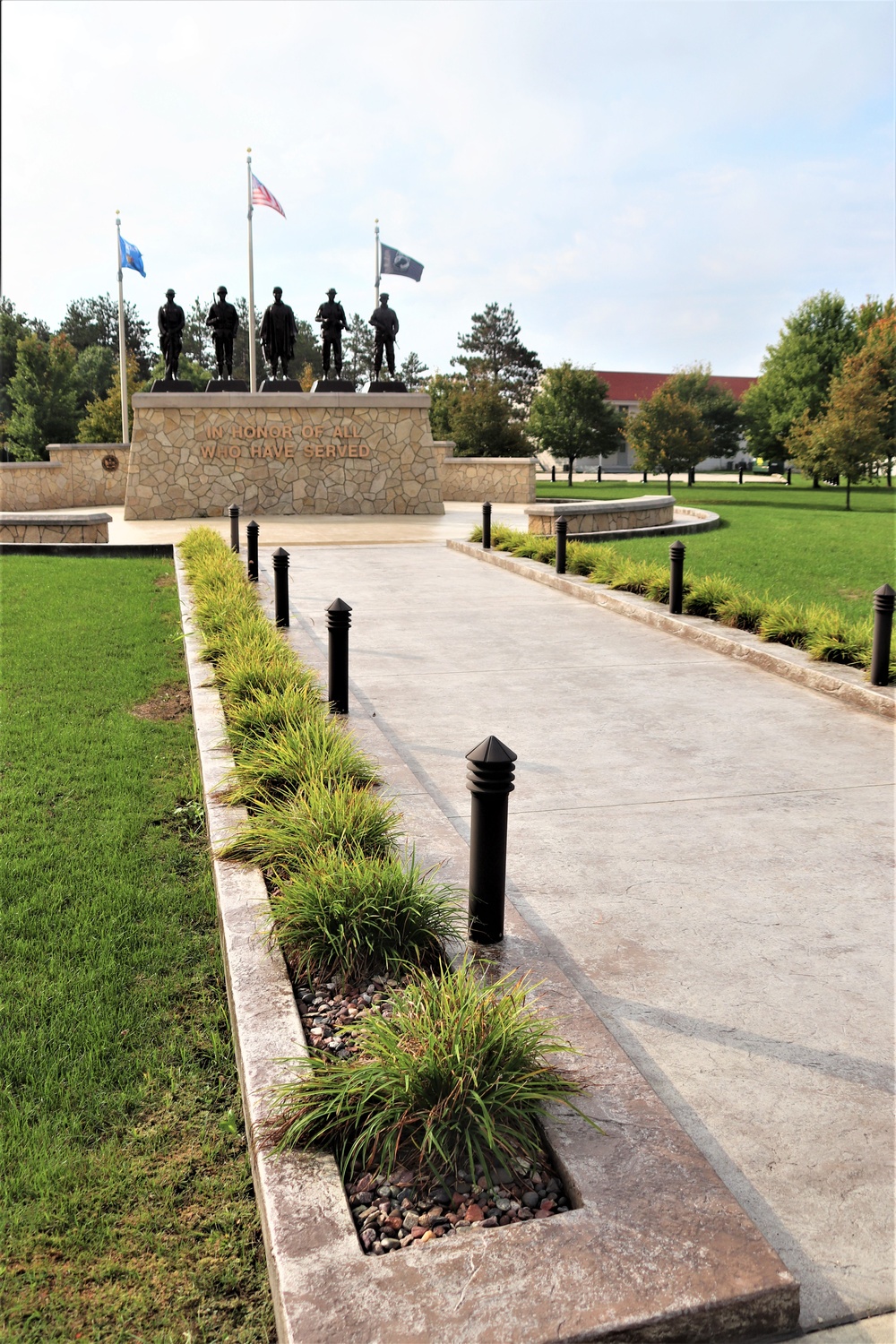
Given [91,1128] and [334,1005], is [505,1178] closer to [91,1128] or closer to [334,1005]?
[334,1005]

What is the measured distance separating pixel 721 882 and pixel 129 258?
111ft

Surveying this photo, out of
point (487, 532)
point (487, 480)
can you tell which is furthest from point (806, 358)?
point (487, 532)

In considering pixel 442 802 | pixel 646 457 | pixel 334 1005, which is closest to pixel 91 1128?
pixel 334 1005

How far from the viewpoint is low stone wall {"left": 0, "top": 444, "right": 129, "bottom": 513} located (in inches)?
1197

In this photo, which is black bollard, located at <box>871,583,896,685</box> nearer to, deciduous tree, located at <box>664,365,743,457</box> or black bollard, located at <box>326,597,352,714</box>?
black bollard, located at <box>326,597,352,714</box>

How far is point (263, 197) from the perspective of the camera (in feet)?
98.1

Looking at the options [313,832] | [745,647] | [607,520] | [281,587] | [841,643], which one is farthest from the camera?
[607,520]

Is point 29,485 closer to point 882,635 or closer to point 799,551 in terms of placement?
point 799,551

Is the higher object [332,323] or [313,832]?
[332,323]

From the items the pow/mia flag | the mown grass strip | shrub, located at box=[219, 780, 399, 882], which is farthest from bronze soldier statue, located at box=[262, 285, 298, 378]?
shrub, located at box=[219, 780, 399, 882]

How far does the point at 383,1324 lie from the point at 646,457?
140ft

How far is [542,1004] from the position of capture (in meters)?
3.53

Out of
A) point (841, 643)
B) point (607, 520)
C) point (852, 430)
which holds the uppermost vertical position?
point (852, 430)

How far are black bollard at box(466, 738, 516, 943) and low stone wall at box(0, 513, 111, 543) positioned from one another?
54.2 ft
